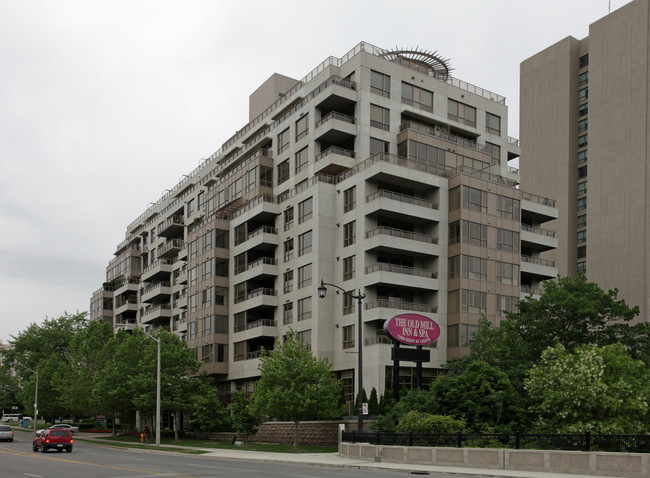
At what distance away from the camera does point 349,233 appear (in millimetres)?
61531

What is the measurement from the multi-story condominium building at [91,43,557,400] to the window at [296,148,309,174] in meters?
0.15

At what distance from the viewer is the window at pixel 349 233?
60.8 meters

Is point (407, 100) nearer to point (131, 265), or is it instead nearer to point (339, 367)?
point (339, 367)

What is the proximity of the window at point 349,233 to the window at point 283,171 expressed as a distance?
1238 centimetres

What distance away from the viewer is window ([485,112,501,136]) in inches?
2950

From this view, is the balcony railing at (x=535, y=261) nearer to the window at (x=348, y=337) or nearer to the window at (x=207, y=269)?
the window at (x=348, y=337)

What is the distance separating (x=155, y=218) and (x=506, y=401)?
7999cm

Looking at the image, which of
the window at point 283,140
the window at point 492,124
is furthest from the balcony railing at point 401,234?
the window at point 492,124

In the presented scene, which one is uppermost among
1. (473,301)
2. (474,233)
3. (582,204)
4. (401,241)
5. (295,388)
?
(582,204)

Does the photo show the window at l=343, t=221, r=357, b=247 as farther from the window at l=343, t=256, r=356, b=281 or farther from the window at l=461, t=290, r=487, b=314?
the window at l=461, t=290, r=487, b=314

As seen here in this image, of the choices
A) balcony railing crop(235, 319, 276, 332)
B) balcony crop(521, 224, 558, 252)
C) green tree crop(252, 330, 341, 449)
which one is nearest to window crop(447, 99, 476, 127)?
balcony crop(521, 224, 558, 252)

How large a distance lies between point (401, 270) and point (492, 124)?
2473cm

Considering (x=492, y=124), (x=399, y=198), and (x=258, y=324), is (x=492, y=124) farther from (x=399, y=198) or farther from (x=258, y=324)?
(x=258, y=324)

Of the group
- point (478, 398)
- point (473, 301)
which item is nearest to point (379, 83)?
point (473, 301)
